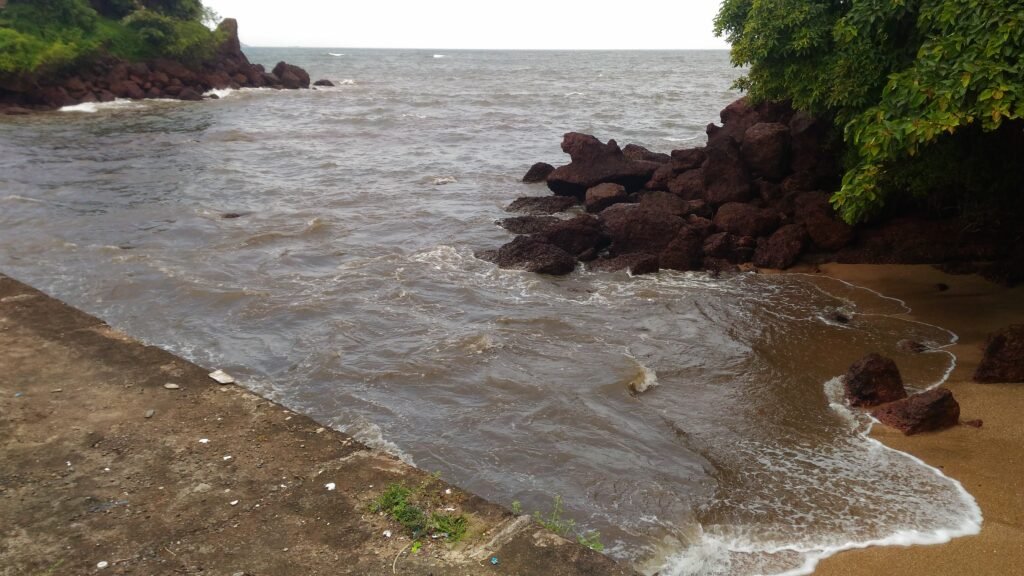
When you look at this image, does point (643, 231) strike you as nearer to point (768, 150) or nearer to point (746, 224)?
point (746, 224)

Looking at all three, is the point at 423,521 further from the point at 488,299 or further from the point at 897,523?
the point at 488,299

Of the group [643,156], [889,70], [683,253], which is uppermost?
[889,70]

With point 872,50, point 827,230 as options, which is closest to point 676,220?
point 827,230

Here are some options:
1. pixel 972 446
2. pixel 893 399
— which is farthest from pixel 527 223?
pixel 972 446

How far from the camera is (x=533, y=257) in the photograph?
1284cm

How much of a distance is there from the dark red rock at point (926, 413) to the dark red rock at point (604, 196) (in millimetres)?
9291

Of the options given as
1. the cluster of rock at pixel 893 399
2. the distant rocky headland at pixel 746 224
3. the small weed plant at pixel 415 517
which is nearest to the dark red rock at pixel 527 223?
the distant rocky headland at pixel 746 224

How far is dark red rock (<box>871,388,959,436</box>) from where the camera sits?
7016 millimetres

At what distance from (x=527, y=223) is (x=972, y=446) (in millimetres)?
9826

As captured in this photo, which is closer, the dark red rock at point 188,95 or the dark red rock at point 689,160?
the dark red rock at point 689,160

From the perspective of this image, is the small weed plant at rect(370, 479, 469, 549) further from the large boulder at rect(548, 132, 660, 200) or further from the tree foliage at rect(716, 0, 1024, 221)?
the large boulder at rect(548, 132, 660, 200)

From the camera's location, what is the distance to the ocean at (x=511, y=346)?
20.0ft

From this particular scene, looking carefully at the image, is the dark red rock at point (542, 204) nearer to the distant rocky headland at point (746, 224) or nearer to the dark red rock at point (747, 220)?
the distant rocky headland at point (746, 224)

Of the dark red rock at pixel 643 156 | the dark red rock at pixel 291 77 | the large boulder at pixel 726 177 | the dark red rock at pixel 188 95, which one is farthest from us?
the dark red rock at pixel 291 77
